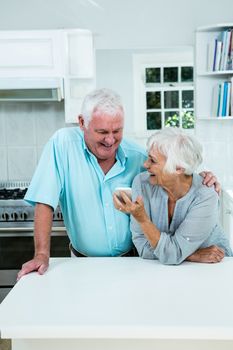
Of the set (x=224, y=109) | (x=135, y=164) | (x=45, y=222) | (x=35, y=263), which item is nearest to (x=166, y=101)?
(x=224, y=109)

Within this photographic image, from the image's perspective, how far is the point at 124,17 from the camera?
3.66 metres

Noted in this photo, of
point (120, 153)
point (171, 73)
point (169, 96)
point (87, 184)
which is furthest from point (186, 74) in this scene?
point (87, 184)

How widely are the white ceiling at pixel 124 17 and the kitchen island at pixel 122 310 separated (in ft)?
8.43

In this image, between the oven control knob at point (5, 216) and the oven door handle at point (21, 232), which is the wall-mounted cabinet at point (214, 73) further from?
the oven control knob at point (5, 216)

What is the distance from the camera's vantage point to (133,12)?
144 inches

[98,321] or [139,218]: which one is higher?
[139,218]

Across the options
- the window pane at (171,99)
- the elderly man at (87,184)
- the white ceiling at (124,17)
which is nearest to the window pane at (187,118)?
the window pane at (171,99)

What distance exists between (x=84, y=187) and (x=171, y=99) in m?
2.06

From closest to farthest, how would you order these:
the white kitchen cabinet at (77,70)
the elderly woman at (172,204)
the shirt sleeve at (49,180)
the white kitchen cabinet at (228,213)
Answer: the elderly woman at (172,204), the shirt sleeve at (49,180), the white kitchen cabinet at (228,213), the white kitchen cabinet at (77,70)

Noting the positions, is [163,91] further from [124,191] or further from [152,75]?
[124,191]

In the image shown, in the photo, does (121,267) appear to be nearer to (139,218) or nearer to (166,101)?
(139,218)

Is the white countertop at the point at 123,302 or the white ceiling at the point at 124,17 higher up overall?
the white ceiling at the point at 124,17

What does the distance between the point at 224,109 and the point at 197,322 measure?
8.73ft

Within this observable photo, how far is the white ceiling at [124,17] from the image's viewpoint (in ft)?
11.9
